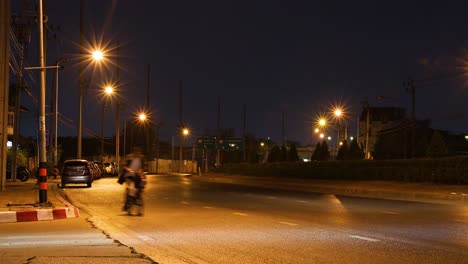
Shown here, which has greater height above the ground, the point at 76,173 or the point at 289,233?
the point at 76,173

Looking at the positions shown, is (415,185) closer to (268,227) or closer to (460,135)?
(268,227)

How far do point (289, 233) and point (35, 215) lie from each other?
7.04 metres

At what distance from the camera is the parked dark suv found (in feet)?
118

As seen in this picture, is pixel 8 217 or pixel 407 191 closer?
pixel 8 217

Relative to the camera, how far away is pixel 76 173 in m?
36.2

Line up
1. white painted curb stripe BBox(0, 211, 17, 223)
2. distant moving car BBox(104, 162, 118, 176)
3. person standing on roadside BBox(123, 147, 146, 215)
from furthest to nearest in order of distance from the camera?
1. distant moving car BBox(104, 162, 118, 176)
2. person standing on roadside BBox(123, 147, 146, 215)
3. white painted curb stripe BBox(0, 211, 17, 223)

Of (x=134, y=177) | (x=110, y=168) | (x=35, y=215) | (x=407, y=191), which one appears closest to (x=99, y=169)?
(x=110, y=168)

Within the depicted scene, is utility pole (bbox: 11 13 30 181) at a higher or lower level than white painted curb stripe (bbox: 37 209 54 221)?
higher

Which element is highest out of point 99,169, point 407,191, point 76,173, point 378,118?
point 378,118

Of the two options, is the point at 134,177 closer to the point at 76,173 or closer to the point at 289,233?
the point at 289,233

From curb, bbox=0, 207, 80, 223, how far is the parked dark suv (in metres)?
19.4

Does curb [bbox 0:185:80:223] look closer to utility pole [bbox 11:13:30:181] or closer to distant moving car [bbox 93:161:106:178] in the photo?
utility pole [bbox 11:13:30:181]

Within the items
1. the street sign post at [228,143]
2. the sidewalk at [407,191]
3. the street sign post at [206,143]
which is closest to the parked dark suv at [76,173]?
the sidewalk at [407,191]

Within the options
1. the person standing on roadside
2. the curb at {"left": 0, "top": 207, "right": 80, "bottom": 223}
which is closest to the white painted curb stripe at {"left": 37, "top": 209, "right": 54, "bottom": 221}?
the curb at {"left": 0, "top": 207, "right": 80, "bottom": 223}
